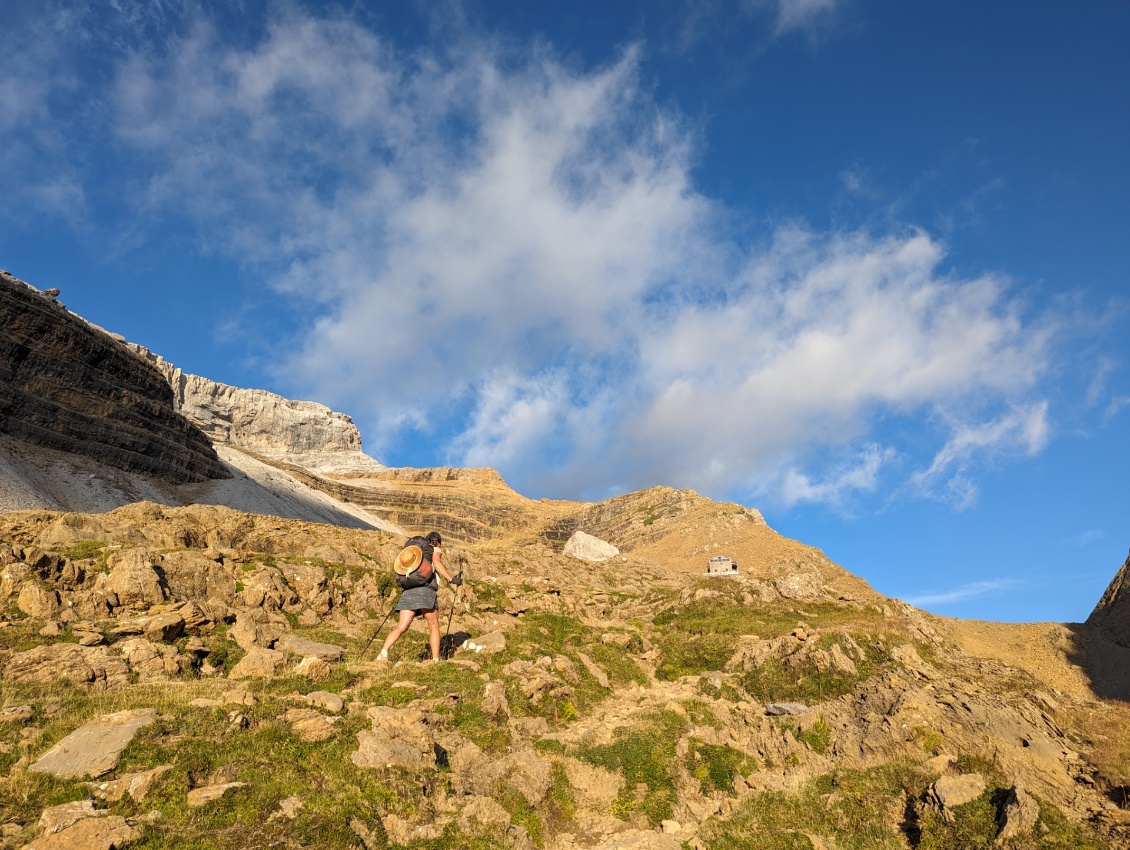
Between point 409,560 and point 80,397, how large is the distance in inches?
3318

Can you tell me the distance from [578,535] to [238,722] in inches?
2905

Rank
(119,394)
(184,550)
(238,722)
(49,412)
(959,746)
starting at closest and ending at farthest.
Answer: (238,722), (959,746), (184,550), (49,412), (119,394)

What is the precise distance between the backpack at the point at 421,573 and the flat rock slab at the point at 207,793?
21.5 feet

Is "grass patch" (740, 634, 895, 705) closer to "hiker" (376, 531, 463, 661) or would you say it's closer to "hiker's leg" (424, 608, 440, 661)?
"hiker's leg" (424, 608, 440, 661)

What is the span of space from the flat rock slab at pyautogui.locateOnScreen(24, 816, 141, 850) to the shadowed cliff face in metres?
79.1

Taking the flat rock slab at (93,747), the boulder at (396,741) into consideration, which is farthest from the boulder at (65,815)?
the boulder at (396,741)

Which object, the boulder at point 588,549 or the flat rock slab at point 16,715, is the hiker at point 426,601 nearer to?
the flat rock slab at point 16,715

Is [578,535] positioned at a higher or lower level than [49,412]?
lower

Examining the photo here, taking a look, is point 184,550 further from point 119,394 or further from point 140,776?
point 119,394

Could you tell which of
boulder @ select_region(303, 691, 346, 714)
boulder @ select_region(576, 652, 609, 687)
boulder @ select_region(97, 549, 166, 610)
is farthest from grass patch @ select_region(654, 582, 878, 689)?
boulder @ select_region(97, 549, 166, 610)

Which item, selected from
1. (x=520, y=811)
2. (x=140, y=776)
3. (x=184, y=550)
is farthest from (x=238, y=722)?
(x=184, y=550)

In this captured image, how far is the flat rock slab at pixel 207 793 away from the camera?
6.90 metres

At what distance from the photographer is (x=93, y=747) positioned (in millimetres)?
7504

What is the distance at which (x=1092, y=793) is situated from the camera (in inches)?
357
